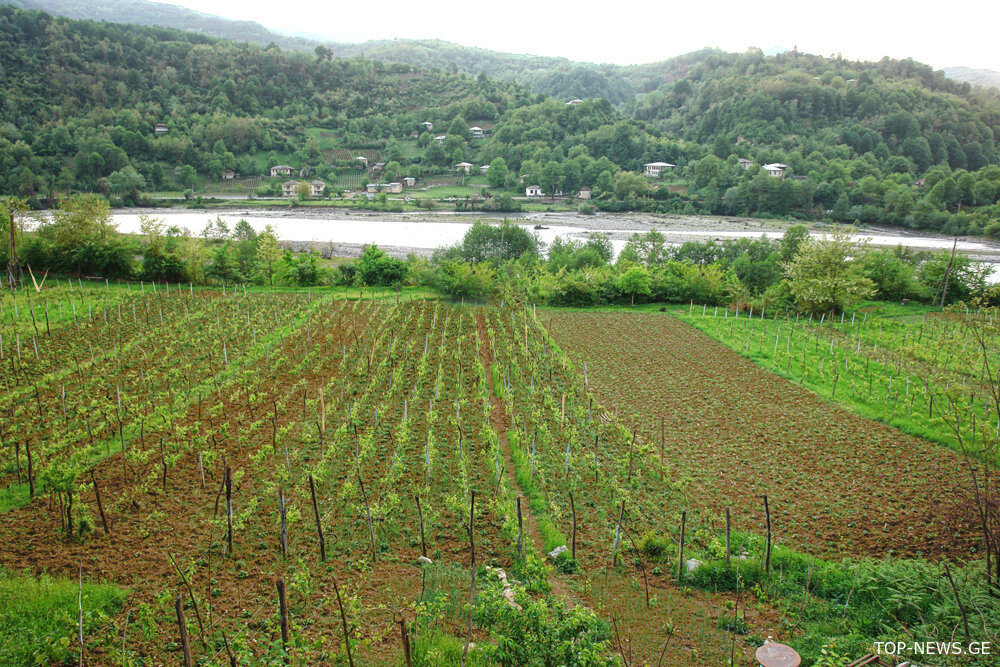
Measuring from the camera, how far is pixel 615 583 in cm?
829

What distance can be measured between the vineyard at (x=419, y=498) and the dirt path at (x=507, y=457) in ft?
0.25

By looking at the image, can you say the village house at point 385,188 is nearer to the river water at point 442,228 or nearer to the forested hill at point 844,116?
the river water at point 442,228

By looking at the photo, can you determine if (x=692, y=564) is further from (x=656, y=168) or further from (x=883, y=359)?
(x=656, y=168)

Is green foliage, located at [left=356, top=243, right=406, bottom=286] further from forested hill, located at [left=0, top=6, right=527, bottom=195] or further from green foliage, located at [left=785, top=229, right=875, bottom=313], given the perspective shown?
forested hill, located at [left=0, top=6, right=527, bottom=195]

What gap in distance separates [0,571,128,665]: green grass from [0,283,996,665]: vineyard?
2.4 inches

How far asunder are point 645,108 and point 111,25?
349 feet

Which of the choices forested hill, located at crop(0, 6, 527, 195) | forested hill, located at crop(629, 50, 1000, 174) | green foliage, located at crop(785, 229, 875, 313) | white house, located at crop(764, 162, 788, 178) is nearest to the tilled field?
green foliage, located at crop(785, 229, 875, 313)

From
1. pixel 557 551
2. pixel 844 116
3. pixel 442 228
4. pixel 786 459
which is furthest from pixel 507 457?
pixel 844 116

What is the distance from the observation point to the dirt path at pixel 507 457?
830 cm

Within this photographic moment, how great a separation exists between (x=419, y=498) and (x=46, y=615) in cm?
459

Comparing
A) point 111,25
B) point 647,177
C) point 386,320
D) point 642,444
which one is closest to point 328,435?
point 642,444

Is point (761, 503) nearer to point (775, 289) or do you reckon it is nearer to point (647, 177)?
point (775, 289)

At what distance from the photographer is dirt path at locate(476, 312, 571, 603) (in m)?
8.30

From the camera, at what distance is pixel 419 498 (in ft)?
28.6
